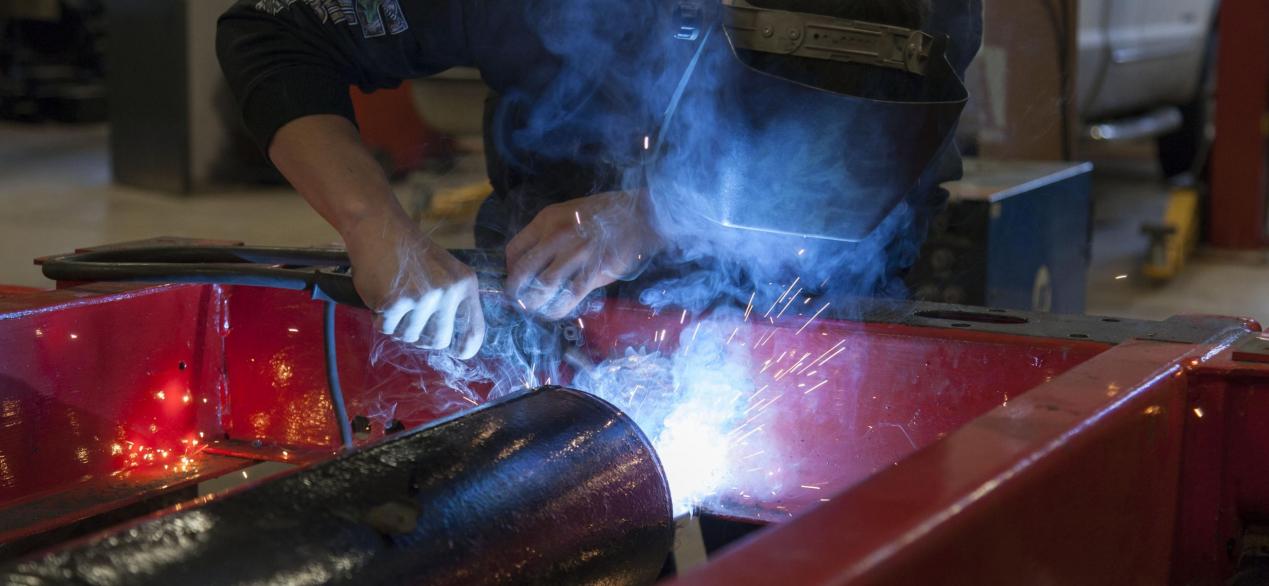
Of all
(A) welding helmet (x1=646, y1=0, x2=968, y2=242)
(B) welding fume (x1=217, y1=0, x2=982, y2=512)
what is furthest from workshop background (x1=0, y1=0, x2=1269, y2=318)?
(A) welding helmet (x1=646, y1=0, x2=968, y2=242)

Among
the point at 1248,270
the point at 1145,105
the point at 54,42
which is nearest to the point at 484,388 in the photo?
the point at 1248,270

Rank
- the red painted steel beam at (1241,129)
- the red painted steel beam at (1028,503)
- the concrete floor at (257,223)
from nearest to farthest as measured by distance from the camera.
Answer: the red painted steel beam at (1028,503) < the concrete floor at (257,223) < the red painted steel beam at (1241,129)

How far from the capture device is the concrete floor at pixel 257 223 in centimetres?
491

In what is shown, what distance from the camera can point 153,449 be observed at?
1676 millimetres

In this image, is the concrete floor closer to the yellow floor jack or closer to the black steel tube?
the yellow floor jack

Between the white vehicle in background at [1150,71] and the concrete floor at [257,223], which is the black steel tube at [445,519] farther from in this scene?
the white vehicle in background at [1150,71]

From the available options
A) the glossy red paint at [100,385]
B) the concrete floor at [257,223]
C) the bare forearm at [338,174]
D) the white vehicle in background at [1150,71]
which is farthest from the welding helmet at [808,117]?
the white vehicle in background at [1150,71]

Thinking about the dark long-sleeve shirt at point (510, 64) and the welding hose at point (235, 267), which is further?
the dark long-sleeve shirt at point (510, 64)

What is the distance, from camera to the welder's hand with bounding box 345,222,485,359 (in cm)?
135

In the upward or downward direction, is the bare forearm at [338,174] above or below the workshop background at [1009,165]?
above

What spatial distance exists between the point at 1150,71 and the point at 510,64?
17.5 feet

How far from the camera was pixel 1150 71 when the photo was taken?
6.23 meters

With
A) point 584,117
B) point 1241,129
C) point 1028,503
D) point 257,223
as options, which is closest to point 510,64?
point 584,117

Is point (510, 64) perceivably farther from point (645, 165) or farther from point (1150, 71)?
point (1150, 71)
